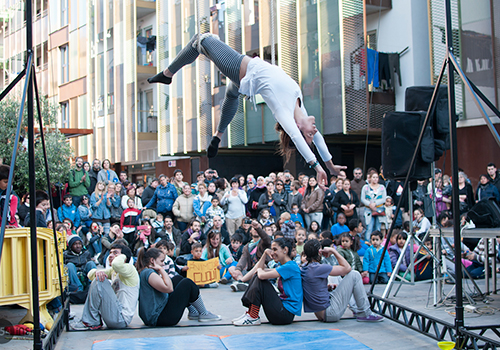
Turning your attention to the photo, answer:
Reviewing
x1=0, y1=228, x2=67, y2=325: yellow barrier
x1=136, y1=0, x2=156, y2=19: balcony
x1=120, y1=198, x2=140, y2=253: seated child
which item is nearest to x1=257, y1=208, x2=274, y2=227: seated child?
x1=120, y1=198, x2=140, y2=253: seated child

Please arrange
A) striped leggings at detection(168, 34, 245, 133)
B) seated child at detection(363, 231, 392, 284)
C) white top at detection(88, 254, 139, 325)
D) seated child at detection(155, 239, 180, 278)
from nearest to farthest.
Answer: striped leggings at detection(168, 34, 245, 133) → white top at detection(88, 254, 139, 325) → seated child at detection(155, 239, 180, 278) → seated child at detection(363, 231, 392, 284)

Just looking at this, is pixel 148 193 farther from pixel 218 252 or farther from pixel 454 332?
pixel 454 332

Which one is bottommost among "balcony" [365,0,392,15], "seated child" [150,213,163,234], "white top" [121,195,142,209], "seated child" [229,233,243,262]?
"seated child" [229,233,243,262]

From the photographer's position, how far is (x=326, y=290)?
582cm

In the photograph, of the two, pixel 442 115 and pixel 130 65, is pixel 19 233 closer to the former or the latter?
pixel 442 115

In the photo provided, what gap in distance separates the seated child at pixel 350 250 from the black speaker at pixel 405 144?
2220 mm

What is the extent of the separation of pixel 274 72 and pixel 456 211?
81.4 inches

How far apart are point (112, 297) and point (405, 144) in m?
3.67

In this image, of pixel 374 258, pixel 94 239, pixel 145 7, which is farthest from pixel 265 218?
pixel 145 7

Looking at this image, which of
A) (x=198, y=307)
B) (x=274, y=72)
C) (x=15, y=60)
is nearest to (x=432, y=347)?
(x=198, y=307)

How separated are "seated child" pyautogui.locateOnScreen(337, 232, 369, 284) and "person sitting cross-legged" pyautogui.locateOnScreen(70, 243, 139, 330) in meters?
3.59

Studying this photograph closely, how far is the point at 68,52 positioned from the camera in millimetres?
24031

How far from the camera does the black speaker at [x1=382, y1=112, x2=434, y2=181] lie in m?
5.84

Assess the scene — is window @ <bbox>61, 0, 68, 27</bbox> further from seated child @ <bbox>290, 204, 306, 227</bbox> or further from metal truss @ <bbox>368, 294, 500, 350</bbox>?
metal truss @ <bbox>368, 294, 500, 350</bbox>
